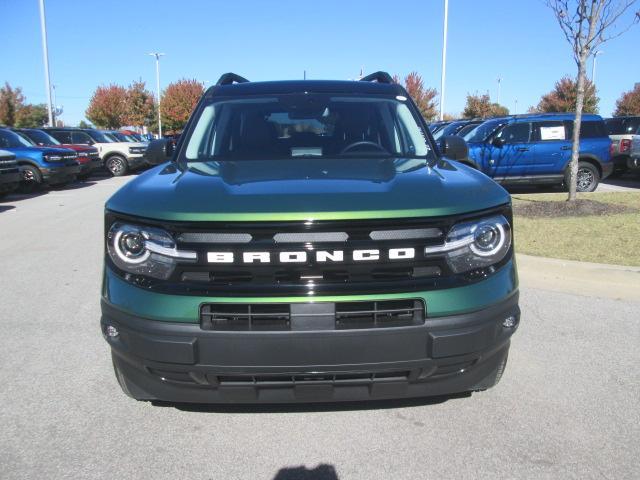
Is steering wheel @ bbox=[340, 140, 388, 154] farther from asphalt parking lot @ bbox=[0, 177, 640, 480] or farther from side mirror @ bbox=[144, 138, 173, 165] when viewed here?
asphalt parking lot @ bbox=[0, 177, 640, 480]

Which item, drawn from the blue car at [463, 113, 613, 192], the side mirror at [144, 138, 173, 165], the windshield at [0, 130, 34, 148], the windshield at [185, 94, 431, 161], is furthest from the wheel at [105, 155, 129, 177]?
the windshield at [185, 94, 431, 161]

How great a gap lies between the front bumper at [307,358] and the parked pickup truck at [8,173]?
1268cm

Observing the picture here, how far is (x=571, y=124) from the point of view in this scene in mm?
13516

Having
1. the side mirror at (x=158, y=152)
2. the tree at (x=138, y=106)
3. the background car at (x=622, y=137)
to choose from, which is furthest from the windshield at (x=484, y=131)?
the tree at (x=138, y=106)

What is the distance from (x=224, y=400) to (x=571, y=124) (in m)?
13.1

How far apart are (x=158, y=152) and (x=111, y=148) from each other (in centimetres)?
2072

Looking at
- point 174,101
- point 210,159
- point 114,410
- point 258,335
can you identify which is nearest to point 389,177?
point 258,335

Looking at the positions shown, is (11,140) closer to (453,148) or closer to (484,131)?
(484,131)

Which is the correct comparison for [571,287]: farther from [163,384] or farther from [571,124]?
[571,124]

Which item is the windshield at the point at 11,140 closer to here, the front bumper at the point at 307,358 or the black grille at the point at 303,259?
the front bumper at the point at 307,358

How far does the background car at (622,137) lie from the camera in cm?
1579

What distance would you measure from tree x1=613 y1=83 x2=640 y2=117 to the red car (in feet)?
147

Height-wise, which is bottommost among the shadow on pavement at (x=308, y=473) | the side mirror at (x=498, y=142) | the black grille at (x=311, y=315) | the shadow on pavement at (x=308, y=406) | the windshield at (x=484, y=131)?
the shadow on pavement at (x=308, y=473)

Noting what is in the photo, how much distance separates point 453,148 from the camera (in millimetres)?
4004
